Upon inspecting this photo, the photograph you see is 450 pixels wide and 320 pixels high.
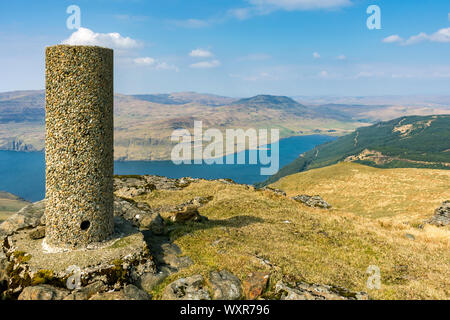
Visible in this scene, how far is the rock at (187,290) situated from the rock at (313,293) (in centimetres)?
285

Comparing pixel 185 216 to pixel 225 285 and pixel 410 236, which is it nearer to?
pixel 225 285

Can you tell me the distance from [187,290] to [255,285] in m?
2.62

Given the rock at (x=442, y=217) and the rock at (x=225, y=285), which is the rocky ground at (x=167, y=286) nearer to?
the rock at (x=225, y=285)

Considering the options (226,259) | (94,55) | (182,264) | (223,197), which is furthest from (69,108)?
(223,197)

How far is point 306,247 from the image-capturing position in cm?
1802

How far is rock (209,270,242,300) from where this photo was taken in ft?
36.7

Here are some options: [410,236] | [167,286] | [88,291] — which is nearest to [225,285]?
[167,286]

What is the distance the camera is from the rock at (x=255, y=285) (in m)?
11.5

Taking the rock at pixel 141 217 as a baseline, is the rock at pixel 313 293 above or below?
below

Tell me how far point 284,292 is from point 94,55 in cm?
1257

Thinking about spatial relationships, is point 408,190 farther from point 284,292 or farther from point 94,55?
point 94,55

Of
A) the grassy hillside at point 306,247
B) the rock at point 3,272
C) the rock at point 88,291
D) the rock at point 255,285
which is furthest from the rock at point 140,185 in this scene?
the rock at point 255,285

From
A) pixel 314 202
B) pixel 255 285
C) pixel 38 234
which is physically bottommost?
pixel 314 202

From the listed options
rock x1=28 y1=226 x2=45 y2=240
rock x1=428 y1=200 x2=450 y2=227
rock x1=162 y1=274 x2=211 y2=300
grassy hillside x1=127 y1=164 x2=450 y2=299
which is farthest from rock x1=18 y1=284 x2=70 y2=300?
rock x1=428 y1=200 x2=450 y2=227
